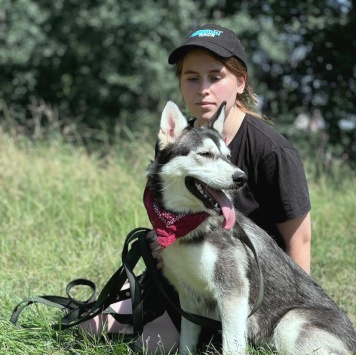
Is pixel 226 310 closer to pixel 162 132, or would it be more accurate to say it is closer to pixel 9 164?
pixel 162 132

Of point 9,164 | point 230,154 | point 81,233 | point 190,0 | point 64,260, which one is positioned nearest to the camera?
point 230,154

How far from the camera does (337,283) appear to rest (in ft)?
15.4

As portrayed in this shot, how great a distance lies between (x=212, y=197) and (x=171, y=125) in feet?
1.53

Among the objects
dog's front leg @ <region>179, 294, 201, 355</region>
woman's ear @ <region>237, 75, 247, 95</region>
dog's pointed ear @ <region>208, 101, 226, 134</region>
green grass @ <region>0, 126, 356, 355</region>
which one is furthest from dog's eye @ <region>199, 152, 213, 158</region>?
green grass @ <region>0, 126, 356, 355</region>

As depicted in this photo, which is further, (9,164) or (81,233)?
(9,164)

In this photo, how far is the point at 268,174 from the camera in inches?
134

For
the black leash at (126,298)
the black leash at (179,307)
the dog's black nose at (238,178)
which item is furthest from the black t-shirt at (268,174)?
the black leash at (126,298)

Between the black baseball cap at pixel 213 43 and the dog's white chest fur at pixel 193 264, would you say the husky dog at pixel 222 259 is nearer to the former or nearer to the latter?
the dog's white chest fur at pixel 193 264

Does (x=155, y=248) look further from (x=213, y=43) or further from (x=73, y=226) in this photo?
(x=73, y=226)

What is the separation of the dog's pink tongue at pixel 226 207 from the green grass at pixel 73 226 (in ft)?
2.52

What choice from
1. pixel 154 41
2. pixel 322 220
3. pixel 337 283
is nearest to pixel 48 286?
pixel 337 283

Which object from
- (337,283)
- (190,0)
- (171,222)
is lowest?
(337,283)

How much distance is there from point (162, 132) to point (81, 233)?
2.32 meters

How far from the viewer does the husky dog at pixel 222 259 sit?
297 centimetres
